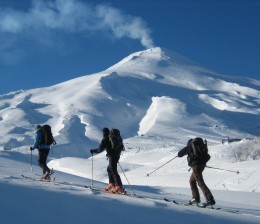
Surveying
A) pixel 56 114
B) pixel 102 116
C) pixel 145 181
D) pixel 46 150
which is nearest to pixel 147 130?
pixel 102 116

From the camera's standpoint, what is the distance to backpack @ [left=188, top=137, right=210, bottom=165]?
36.8 ft

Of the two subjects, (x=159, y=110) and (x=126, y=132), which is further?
(x=159, y=110)

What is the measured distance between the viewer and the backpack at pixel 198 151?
11.2 m

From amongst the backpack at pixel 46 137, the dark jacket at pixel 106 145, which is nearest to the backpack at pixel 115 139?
the dark jacket at pixel 106 145

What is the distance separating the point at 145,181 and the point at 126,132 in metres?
136

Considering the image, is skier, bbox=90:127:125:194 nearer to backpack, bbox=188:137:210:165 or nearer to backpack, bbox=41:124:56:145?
backpack, bbox=41:124:56:145

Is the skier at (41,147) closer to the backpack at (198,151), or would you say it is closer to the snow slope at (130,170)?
the snow slope at (130,170)

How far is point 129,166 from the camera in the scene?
57.8m

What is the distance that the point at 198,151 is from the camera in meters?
11.2

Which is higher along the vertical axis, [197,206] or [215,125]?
[215,125]

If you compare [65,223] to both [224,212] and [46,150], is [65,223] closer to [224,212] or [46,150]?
[224,212]

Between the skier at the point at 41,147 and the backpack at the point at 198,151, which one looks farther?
the skier at the point at 41,147

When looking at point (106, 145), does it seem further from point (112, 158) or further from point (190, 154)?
point (190, 154)

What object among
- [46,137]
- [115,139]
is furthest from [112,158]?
[46,137]
